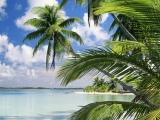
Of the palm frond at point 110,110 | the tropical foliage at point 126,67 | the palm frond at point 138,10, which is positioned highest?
the palm frond at point 138,10

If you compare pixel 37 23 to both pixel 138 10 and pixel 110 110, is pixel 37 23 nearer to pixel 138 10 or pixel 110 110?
pixel 110 110

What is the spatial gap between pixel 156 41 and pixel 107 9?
1.95 feet

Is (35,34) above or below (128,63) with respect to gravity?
above

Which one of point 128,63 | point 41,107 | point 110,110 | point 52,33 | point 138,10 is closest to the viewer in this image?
point 138,10

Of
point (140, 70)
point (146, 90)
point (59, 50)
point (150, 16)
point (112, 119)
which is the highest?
point (59, 50)

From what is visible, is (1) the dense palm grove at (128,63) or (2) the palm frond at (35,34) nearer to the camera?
(1) the dense palm grove at (128,63)

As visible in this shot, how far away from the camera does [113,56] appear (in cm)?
321

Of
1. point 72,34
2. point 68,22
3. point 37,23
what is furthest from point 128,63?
point 37,23

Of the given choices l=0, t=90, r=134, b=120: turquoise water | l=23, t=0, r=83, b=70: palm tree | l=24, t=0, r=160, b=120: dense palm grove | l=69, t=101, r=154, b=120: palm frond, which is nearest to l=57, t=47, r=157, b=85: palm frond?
l=24, t=0, r=160, b=120: dense palm grove

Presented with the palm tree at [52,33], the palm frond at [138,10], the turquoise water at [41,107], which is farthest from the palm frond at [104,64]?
the palm tree at [52,33]

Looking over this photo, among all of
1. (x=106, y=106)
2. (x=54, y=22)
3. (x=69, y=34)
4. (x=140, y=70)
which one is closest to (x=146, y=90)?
A: (x=140, y=70)

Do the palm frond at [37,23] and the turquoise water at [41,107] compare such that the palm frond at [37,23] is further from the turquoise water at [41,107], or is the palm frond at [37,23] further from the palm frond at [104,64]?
the palm frond at [104,64]

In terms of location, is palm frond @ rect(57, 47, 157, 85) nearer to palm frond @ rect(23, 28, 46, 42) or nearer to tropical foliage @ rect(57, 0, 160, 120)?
tropical foliage @ rect(57, 0, 160, 120)

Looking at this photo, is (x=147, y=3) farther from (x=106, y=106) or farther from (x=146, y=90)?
(x=106, y=106)
